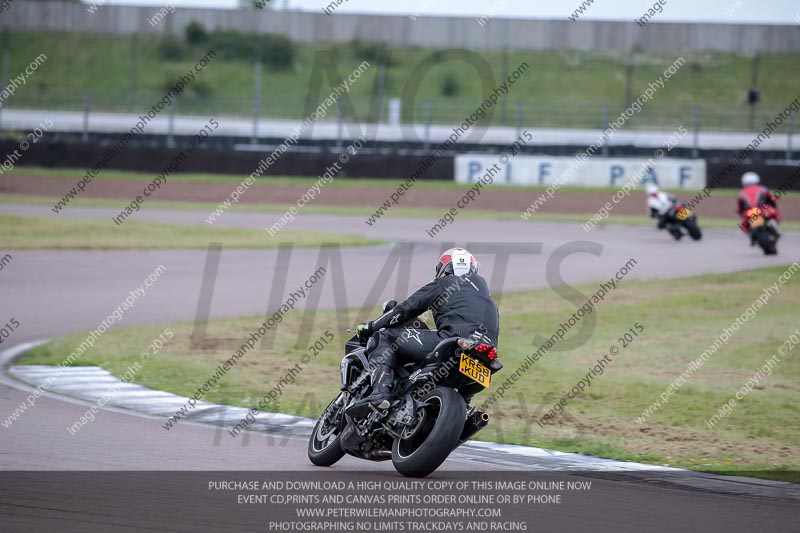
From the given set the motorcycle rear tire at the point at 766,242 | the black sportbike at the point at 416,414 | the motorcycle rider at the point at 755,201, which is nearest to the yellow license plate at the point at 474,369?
the black sportbike at the point at 416,414

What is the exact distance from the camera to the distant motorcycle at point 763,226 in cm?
2258

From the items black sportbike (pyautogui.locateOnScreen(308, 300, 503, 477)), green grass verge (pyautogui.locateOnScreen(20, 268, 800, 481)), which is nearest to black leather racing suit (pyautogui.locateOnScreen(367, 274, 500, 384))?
black sportbike (pyautogui.locateOnScreen(308, 300, 503, 477))

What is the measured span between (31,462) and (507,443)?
3.68 m

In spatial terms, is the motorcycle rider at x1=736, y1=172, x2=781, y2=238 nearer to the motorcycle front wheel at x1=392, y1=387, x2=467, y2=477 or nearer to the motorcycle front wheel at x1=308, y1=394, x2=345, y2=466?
the motorcycle front wheel at x1=308, y1=394, x2=345, y2=466

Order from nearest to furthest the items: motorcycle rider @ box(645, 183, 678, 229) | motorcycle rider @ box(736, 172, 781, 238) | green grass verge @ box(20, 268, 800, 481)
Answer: green grass verge @ box(20, 268, 800, 481) → motorcycle rider @ box(736, 172, 781, 238) → motorcycle rider @ box(645, 183, 678, 229)

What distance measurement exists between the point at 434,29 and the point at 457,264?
57379 mm

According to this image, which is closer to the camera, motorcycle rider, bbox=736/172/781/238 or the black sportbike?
the black sportbike

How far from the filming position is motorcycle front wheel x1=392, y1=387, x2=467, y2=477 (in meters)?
6.93

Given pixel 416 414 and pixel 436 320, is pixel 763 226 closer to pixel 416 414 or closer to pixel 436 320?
pixel 436 320

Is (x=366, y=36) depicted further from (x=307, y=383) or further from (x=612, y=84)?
(x=307, y=383)

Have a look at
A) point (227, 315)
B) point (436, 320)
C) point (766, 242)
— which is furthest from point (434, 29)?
point (436, 320)

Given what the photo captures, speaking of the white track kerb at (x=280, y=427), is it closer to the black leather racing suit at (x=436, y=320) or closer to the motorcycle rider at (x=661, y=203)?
the black leather racing suit at (x=436, y=320)

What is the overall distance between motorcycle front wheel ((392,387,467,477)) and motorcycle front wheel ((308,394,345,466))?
0.56 meters

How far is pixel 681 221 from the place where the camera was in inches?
1020
